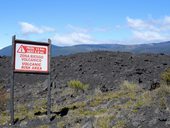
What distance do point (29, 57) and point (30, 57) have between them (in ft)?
0.12

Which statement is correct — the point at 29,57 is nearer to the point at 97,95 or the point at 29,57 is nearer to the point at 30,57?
the point at 30,57

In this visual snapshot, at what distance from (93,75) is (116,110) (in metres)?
15.4

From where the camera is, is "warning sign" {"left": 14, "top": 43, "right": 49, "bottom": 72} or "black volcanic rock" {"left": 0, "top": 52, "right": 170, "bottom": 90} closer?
"warning sign" {"left": 14, "top": 43, "right": 49, "bottom": 72}

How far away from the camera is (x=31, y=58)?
15.6 meters

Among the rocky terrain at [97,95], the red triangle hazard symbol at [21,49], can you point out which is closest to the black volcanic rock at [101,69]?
the rocky terrain at [97,95]

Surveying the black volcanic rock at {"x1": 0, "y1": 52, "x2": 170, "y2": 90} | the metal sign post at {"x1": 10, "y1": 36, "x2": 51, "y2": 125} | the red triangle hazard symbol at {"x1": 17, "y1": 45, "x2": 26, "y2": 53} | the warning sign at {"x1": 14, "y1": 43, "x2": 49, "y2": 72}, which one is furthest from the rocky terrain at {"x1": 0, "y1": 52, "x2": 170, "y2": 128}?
the red triangle hazard symbol at {"x1": 17, "y1": 45, "x2": 26, "y2": 53}

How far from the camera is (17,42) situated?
15312mm

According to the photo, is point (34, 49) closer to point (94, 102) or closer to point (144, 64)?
point (94, 102)

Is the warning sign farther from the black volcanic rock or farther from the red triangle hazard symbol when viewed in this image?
the black volcanic rock

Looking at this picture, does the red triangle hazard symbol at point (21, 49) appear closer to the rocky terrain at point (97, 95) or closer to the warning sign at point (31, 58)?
the warning sign at point (31, 58)

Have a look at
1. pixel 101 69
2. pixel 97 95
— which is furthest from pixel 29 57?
pixel 101 69

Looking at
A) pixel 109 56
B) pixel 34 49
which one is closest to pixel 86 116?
pixel 34 49

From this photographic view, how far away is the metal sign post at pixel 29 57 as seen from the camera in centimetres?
1537

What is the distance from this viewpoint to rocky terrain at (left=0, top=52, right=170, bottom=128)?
1293cm
